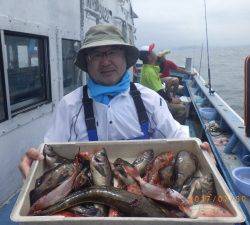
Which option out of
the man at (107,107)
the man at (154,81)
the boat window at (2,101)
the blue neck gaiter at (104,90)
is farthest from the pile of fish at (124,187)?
the man at (154,81)

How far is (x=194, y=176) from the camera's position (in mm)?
2244

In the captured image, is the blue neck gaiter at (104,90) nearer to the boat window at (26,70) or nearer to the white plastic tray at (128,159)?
the white plastic tray at (128,159)

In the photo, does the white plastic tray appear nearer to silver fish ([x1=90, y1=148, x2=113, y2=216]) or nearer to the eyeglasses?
silver fish ([x1=90, y1=148, x2=113, y2=216])

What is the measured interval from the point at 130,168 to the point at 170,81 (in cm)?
802

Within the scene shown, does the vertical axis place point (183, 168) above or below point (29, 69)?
below

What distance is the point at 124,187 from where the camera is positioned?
208 cm

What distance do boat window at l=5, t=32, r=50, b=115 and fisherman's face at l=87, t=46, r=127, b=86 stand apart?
4.04 ft

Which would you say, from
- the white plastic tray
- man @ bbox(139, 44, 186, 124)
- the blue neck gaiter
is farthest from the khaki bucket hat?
man @ bbox(139, 44, 186, 124)

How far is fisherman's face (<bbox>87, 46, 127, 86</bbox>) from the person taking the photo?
2.80 metres

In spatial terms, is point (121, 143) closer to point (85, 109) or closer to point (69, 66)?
point (85, 109)

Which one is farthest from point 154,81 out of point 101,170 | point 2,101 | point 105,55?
point 101,170

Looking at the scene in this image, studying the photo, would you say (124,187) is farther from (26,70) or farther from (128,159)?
(26,70)

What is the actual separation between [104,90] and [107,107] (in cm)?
15

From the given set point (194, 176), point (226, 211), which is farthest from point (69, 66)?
point (226, 211)
